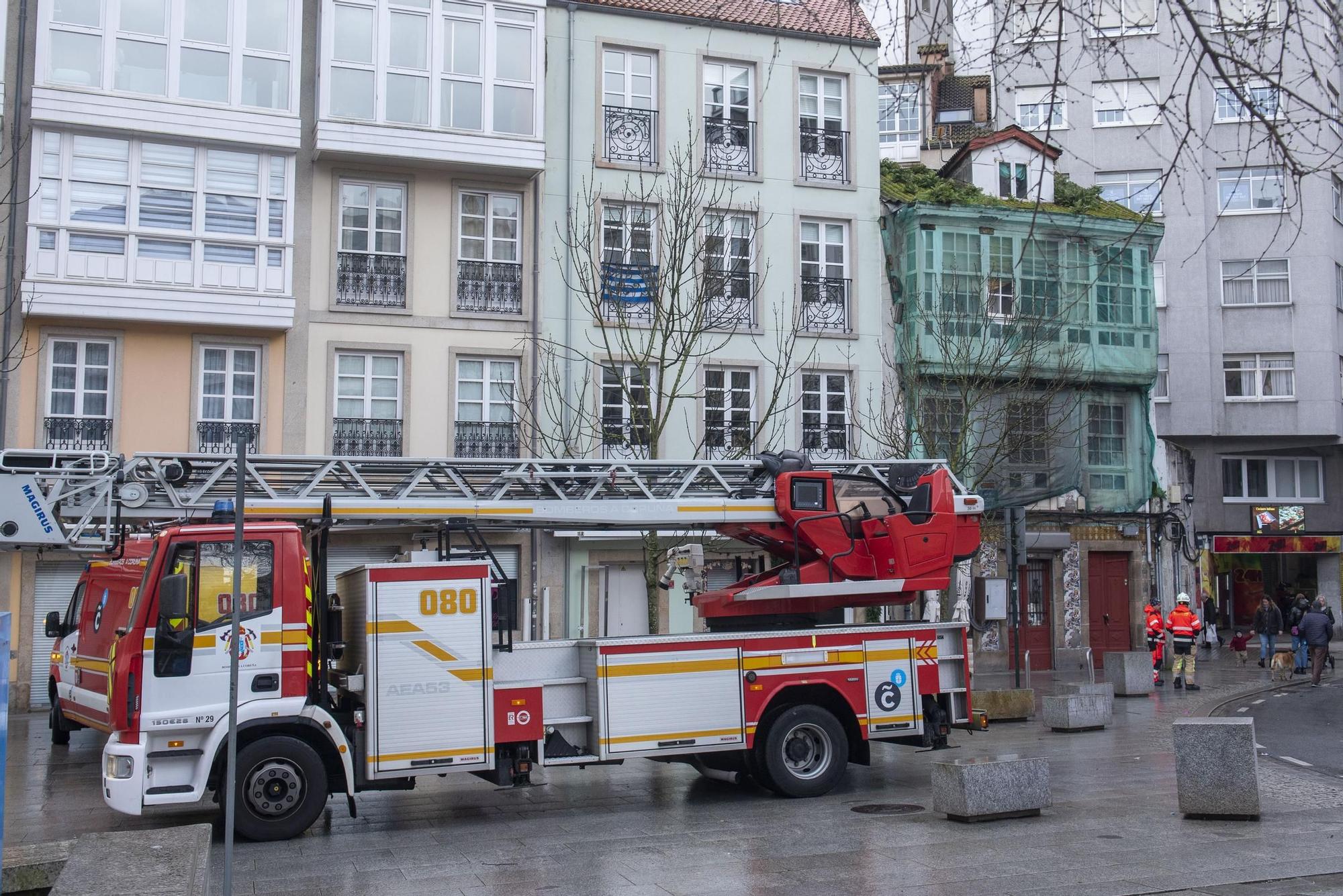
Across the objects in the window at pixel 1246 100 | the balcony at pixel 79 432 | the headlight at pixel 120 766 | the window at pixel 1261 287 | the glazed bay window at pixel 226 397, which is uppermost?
the window at pixel 1261 287

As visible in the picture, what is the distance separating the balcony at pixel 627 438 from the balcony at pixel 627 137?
574 centimetres

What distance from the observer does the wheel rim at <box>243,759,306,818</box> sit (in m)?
10.8

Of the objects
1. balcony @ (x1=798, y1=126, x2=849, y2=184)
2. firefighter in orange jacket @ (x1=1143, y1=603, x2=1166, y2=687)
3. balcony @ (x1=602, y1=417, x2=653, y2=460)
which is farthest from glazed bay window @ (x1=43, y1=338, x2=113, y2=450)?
firefighter in orange jacket @ (x1=1143, y1=603, x2=1166, y2=687)

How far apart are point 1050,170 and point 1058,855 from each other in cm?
2496

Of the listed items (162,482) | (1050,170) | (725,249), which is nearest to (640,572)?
(725,249)

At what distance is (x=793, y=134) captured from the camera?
2920 centimetres

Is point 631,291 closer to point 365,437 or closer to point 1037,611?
point 365,437

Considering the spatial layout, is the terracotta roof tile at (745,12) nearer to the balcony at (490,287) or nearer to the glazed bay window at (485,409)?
the balcony at (490,287)

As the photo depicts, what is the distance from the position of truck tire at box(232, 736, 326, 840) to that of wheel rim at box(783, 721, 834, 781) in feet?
14.7

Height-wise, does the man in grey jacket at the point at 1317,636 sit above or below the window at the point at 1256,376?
below

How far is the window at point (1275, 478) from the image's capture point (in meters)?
42.4

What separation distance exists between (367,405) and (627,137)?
793 centimetres

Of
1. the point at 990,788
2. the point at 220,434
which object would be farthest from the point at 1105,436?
the point at 990,788

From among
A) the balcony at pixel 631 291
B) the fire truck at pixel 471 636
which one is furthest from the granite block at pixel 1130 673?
the fire truck at pixel 471 636
